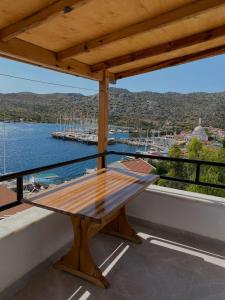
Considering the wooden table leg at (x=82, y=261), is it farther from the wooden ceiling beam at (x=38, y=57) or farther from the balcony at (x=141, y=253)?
the wooden ceiling beam at (x=38, y=57)

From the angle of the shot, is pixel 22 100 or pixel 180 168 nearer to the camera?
pixel 22 100

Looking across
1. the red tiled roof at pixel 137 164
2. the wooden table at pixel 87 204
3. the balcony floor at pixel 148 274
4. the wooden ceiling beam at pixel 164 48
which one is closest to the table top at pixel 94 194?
the wooden table at pixel 87 204

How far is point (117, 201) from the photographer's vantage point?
1802mm

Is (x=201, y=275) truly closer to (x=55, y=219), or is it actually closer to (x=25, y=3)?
(x=55, y=219)

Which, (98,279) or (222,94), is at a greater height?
(222,94)

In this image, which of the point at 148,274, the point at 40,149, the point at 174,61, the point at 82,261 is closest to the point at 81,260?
the point at 82,261

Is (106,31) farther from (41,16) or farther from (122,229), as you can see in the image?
(122,229)

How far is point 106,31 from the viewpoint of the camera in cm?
209

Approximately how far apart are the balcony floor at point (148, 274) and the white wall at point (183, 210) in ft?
0.48

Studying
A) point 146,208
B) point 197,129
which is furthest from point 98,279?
point 197,129

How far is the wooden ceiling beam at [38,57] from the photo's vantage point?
199cm

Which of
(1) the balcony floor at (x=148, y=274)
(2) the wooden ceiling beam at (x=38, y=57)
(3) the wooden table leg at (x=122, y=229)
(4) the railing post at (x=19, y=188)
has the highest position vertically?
(2) the wooden ceiling beam at (x=38, y=57)

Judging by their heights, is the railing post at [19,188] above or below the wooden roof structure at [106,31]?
below

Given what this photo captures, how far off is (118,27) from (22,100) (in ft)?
7.55
